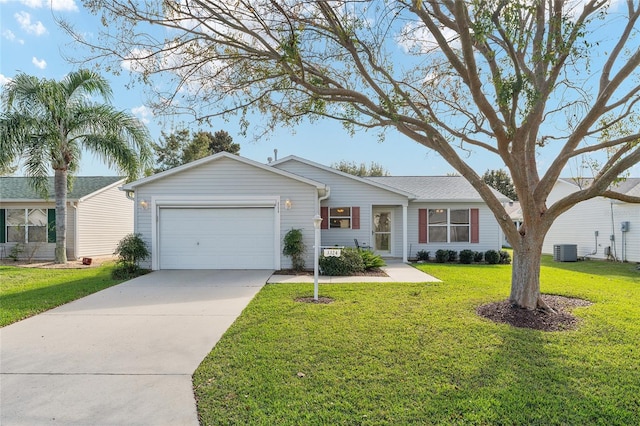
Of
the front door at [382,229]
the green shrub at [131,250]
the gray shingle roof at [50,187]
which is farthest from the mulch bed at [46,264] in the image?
the front door at [382,229]

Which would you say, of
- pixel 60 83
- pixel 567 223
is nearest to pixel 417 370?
pixel 60 83

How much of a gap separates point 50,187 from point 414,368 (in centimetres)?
1860

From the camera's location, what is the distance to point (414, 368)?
3.94 meters

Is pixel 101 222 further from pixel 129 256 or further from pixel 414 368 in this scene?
pixel 414 368

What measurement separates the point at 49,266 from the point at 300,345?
12.8 meters

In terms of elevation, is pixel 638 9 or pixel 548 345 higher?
pixel 638 9

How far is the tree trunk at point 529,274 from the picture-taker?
6.25 meters

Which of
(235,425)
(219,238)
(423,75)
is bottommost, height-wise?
Answer: (235,425)

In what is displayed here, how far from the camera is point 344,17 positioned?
6.13m

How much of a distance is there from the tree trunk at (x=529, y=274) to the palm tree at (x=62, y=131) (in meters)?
12.8

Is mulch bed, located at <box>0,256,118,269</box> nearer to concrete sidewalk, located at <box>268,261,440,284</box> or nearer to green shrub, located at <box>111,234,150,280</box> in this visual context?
green shrub, located at <box>111,234,150,280</box>

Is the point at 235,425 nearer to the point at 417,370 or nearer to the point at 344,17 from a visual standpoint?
the point at 417,370

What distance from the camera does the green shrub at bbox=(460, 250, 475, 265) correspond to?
14320mm

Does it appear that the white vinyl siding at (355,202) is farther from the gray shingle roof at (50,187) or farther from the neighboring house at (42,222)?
the gray shingle roof at (50,187)
